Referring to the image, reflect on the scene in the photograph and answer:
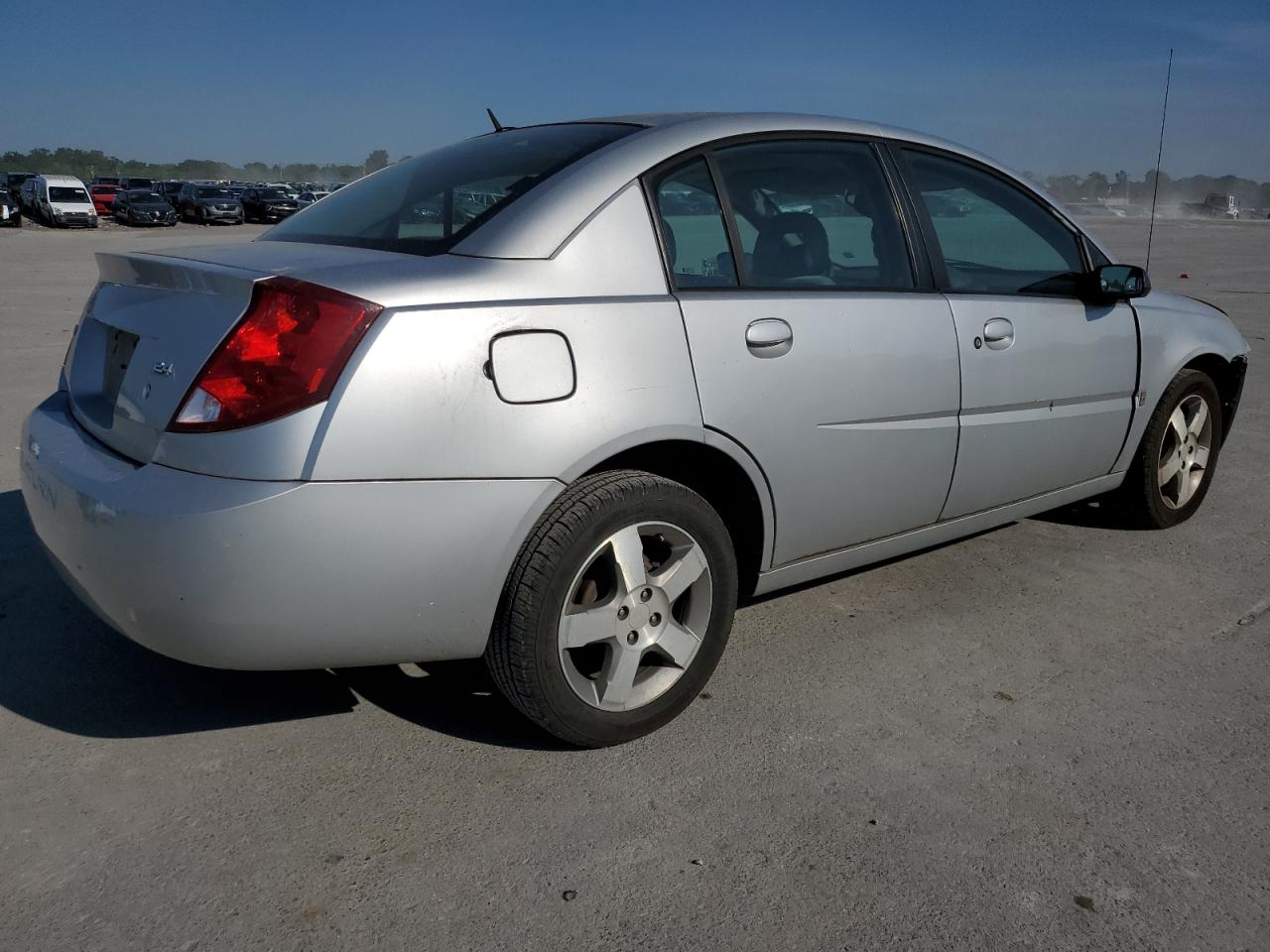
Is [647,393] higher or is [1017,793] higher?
[647,393]

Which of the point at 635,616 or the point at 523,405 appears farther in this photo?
the point at 635,616

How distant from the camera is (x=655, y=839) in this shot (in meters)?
2.39

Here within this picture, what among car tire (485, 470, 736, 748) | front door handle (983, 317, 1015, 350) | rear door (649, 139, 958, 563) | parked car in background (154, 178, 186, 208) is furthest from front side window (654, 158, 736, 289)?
parked car in background (154, 178, 186, 208)

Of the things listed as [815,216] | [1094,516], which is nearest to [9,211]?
[1094,516]

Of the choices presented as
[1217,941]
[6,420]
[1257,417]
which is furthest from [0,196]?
[1217,941]

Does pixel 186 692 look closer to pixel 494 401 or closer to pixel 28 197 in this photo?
pixel 494 401

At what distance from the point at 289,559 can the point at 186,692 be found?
106 cm

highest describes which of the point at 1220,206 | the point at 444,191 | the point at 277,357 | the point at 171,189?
the point at 444,191

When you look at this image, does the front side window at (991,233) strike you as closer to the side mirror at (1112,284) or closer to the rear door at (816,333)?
the side mirror at (1112,284)

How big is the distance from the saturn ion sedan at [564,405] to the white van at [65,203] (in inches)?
1750

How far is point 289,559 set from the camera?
2.25 metres

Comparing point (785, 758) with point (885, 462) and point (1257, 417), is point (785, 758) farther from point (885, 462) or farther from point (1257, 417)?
point (1257, 417)

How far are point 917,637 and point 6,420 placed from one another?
531 centimetres

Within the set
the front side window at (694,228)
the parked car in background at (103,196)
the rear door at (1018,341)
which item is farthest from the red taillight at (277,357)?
the parked car in background at (103,196)
